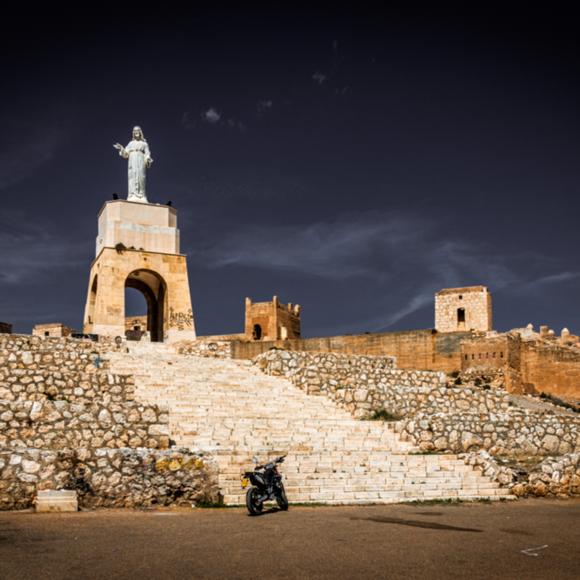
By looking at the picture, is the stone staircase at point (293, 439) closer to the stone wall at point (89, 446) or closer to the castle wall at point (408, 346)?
the stone wall at point (89, 446)

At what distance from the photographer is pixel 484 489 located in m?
11.6

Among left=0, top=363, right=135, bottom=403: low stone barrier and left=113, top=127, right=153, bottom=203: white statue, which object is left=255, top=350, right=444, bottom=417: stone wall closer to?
left=0, top=363, right=135, bottom=403: low stone barrier

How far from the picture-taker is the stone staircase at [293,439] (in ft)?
35.9

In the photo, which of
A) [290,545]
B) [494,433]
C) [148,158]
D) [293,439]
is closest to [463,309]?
[148,158]

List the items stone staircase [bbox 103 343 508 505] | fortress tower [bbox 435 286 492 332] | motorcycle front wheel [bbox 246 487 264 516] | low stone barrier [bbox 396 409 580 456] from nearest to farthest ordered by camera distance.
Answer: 1. motorcycle front wheel [bbox 246 487 264 516]
2. stone staircase [bbox 103 343 508 505]
3. low stone barrier [bbox 396 409 580 456]
4. fortress tower [bbox 435 286 492 332]

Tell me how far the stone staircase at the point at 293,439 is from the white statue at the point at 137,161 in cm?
990

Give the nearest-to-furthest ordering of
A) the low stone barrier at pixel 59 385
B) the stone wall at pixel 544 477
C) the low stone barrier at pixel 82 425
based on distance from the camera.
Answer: the low stone barrier at pixel 82 425
the stone wall at pixel 544 477
the low stone barrier at pixel 59 385

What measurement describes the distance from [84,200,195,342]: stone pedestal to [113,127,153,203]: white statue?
3.07 ft

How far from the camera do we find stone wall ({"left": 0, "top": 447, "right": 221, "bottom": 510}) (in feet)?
29.7

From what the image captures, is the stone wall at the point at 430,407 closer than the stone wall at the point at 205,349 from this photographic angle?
Yes

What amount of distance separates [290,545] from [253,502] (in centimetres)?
207

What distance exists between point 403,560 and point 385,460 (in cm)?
594

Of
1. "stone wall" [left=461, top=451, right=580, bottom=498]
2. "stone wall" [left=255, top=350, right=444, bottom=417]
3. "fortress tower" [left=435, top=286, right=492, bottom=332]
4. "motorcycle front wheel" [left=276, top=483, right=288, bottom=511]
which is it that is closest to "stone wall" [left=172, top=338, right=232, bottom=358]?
"stone wall" [left=255, top=350, right=444, bottom=417]

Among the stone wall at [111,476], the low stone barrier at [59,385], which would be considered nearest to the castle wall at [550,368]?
the low stone barrier at [59,385]
